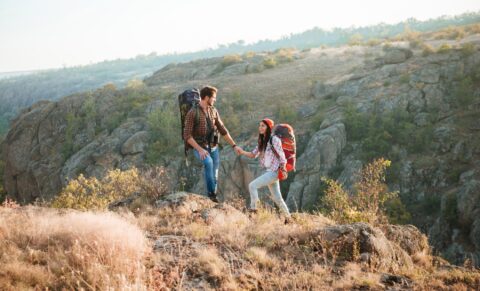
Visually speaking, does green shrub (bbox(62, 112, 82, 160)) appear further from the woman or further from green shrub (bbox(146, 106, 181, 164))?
the woman

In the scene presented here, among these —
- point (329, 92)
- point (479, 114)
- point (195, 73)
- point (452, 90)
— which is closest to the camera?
point (479, 114)

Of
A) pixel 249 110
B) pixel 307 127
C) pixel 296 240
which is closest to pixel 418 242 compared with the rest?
pixel 296 240

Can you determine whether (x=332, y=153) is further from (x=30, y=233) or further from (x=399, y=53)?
(x=30, y=233)

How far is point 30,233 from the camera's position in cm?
482

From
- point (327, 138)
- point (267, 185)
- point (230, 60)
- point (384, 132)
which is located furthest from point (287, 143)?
point (230, 60)

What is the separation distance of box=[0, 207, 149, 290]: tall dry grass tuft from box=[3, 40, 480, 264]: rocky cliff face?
1582 cm

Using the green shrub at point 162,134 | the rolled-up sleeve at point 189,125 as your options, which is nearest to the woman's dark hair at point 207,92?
the rolled-up sleeve at point 189,125

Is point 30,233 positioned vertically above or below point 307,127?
above

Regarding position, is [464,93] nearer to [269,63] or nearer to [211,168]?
[269,63]

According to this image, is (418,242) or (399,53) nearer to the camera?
(418,242)

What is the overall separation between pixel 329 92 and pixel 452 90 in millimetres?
8547

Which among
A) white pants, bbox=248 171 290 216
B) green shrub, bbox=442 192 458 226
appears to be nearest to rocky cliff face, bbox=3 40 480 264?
green shrub, bbox=442 192 458 226

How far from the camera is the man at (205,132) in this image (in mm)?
7172

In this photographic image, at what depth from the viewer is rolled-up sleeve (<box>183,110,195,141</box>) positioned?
7.17 meters
